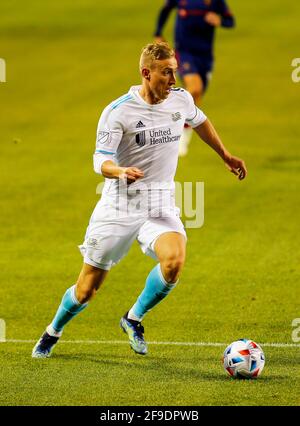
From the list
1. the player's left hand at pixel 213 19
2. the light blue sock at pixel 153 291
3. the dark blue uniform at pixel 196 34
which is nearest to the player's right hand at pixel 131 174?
the light blue sock at pixel 153 291

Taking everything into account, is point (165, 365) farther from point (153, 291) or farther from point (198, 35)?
point (198, 35)

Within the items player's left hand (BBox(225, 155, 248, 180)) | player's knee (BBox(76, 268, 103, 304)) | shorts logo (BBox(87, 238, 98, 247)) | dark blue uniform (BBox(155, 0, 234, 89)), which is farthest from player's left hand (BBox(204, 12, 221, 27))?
player's knee (BBox(76, 268, 103, 304))

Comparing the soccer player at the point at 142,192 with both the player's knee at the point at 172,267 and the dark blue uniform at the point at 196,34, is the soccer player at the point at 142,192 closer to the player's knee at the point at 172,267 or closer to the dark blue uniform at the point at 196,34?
the player's knee at the point at 172,267

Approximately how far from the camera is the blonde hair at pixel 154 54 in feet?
33.9

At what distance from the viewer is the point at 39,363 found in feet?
34.8

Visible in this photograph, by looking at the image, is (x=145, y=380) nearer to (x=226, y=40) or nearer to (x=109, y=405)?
(x=109, y=405)

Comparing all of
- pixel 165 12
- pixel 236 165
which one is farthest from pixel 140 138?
pixel 165 12

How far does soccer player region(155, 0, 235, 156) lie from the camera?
2078cm

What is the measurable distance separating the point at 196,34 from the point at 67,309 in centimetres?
1103

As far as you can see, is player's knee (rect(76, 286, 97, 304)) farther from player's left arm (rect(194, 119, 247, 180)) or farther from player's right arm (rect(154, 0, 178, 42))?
player's right arm (rect(154, 0, 178, 42))

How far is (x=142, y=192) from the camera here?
10.7 m

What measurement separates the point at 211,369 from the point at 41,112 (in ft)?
51.6

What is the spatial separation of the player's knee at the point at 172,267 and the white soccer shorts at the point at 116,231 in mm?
219
